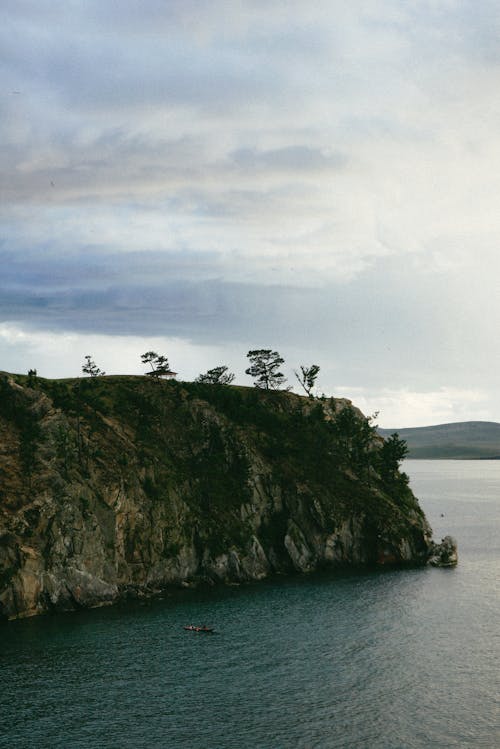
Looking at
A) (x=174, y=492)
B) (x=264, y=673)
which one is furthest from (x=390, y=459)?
(x=264, y=673)

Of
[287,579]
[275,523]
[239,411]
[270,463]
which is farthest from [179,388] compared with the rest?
[287,579]

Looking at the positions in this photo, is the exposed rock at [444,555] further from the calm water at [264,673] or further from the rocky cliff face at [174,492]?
the calm water at [264,673]

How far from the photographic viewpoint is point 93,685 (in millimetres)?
87625

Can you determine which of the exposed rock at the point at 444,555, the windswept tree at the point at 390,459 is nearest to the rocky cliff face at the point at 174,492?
the windswept tree at the point at 390,459

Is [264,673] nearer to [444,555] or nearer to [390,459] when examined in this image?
[444,555]

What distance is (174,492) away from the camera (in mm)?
153750

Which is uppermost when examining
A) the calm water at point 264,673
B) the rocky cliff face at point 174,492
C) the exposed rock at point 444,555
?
the rocky cliff face at point 174,492

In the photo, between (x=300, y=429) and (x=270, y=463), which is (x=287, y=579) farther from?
(x=300, y=429)

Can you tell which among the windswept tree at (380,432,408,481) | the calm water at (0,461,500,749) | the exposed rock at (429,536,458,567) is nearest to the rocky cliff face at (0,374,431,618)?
the windswept tree at (380,432,408,481)

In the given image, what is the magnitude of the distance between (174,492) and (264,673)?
65.1 m

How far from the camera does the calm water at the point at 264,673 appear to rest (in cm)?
7481

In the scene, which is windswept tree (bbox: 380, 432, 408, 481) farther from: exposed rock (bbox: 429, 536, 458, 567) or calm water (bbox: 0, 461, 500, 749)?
calm water (bbox: 0, 461, 500, 749)

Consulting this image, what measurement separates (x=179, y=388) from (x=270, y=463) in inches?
1299

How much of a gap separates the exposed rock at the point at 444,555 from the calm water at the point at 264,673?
972 inches
